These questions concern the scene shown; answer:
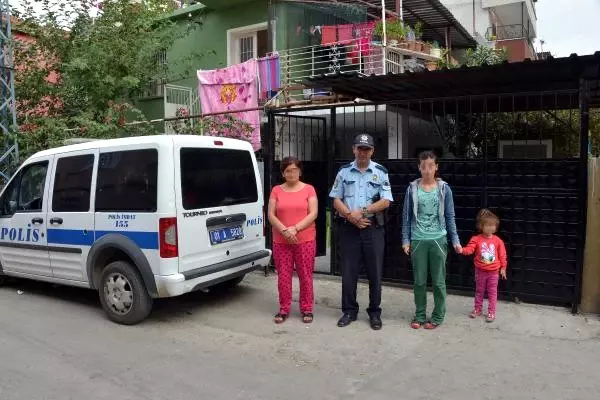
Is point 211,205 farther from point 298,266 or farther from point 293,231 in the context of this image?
point 298,266

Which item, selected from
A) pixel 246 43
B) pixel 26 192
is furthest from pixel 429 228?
pixel 246 43

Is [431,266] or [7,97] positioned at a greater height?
[7,97]

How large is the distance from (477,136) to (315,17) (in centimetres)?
543

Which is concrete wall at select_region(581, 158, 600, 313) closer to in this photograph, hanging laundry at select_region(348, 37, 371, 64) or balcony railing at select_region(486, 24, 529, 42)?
hanging laundry at select_region(348, 37, 371, 64)

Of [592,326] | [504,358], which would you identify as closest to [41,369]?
[504,358]

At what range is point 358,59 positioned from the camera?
1109 centimetres

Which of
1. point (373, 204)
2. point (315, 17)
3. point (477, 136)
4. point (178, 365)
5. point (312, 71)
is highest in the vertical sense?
point (315, 17)

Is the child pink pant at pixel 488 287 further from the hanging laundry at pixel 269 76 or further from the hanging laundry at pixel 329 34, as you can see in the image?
the hanging laundry at pixel 329 34

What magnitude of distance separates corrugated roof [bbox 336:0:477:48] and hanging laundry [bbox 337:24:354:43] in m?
0.72

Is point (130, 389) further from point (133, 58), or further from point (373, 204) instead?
point (133, 58)

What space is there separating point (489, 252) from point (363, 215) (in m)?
1.36

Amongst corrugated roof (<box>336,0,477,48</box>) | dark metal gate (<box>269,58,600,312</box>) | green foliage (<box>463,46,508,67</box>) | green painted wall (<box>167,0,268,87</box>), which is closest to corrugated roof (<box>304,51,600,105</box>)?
dark metal gate (<box>269,58,600,312</box>)

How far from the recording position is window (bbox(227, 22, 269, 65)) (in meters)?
13.5

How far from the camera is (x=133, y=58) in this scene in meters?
11.3
